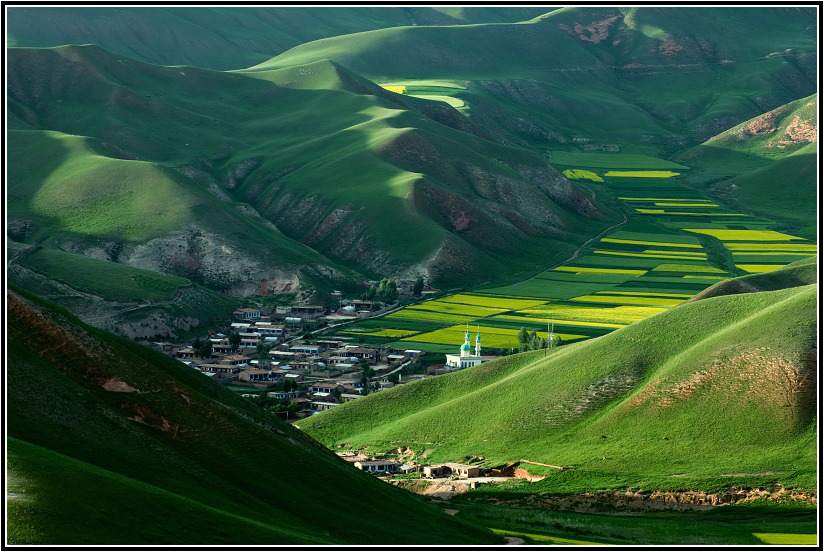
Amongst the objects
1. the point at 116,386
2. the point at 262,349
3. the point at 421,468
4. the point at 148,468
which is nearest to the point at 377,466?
the point at 421,468

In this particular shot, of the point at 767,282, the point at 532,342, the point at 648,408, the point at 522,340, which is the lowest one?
the point at 648,408

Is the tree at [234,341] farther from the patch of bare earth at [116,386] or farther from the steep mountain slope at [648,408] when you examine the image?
the patch of bare earth at [116,386]

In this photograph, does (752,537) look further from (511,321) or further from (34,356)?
(511,321)

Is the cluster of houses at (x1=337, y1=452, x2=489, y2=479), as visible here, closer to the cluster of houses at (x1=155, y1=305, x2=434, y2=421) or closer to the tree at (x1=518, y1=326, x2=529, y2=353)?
the cluster of houses at (x1=155, y1=305, x2=434, y2=421)

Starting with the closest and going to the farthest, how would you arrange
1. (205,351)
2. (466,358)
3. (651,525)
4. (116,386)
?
(116,386) → (651,525) → (466,358) → (205,351)

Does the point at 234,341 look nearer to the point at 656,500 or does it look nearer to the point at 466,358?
the point at 466,358

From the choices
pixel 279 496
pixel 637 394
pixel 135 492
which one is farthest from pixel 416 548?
pixel 637 394

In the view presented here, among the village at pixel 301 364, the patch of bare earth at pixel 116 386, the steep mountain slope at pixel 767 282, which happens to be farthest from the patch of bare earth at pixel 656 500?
the steep mountain slope at pixel 767 282
